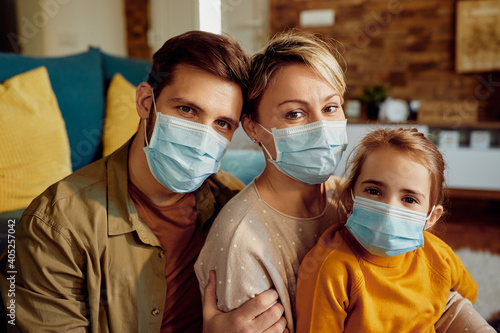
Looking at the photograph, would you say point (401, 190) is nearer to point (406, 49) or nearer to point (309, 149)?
point (309, 149)

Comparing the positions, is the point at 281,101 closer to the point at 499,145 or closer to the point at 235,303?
the point at 235,303

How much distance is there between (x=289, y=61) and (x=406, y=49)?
3037 millimetres

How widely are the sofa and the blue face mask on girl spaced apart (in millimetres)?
698

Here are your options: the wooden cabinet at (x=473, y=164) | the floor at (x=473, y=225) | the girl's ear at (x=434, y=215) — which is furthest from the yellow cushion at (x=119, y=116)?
the wooden cabinet at (x=473, y=164)

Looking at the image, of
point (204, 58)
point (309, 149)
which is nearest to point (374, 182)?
point (309, 149)

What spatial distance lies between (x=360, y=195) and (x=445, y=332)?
0.42 meters

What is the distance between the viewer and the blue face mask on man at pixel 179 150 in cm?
92

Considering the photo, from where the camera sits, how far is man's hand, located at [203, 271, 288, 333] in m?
0.81

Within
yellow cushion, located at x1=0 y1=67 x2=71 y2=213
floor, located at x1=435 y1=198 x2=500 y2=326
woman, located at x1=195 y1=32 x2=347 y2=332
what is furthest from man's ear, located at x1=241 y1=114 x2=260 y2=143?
floor, located at x1=435 y1=198 x2=500 y2=326

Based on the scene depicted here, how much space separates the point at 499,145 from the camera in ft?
9.92

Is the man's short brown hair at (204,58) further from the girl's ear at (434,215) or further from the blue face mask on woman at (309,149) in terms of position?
the girl's ear at (434,215)

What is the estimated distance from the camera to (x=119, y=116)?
1.59 metres

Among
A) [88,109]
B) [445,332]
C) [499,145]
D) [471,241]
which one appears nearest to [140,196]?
[88,109]

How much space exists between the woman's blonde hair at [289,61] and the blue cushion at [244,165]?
1.71 ft
